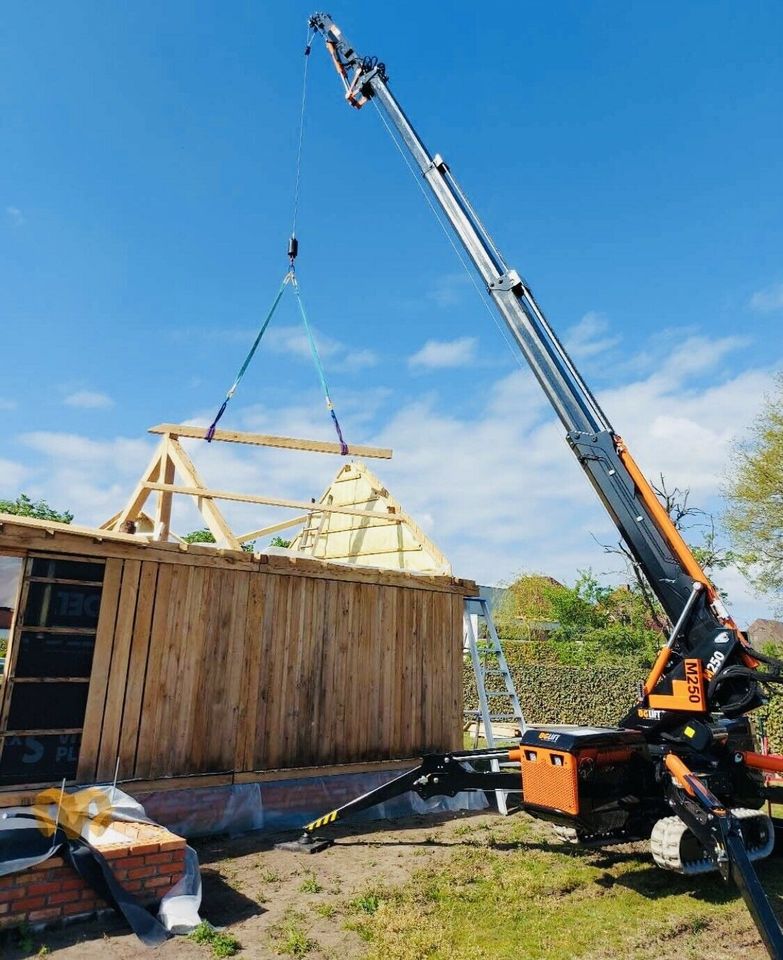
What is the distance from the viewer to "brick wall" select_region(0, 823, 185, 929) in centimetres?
499

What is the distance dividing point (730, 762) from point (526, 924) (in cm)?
287

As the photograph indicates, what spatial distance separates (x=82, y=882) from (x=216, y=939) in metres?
1.20

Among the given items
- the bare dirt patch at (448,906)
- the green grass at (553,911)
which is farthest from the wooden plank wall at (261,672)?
the green grass at (553,911)

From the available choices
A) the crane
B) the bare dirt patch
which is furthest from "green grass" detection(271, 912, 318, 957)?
the crane

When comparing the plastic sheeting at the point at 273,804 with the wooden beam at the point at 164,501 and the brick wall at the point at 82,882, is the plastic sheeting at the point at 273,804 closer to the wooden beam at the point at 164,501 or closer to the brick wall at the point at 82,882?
the brick wall at the point at 82,882

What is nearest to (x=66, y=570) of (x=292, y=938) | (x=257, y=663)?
(x=257, y=663)

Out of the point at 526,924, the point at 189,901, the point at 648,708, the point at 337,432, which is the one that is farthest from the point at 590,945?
the point at 337,432

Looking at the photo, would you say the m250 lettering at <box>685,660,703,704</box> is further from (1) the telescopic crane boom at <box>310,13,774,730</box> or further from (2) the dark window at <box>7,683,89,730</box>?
(2) the dark window at <box>7,683,89,730</box>

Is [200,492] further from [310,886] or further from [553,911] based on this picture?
[553,911]

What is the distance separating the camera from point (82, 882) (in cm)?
529

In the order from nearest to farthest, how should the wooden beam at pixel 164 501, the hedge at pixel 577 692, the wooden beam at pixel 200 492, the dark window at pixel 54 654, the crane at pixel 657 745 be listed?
the crane at pixel 657 745 → the dark window at pixel 54 654 → the wooden beam at pixel 200 492 → the wooden beam at pixel 164 501 → the hedge at pixel 577 692

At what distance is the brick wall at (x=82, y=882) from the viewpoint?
16.4ft

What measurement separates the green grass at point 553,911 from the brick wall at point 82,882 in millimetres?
1633

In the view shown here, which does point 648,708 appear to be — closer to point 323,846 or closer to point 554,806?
point 554,806
